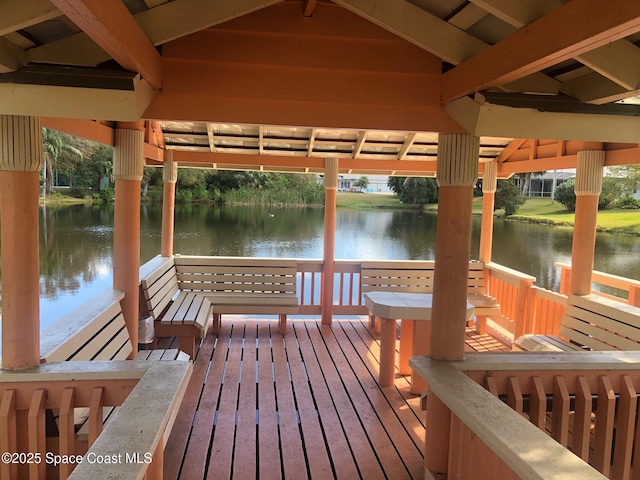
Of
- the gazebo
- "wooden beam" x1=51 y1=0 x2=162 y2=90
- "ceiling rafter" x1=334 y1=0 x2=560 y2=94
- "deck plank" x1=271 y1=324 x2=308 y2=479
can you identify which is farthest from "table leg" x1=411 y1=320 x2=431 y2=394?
"wooden beam" x1=51 y1=0 x2=162 y2=90

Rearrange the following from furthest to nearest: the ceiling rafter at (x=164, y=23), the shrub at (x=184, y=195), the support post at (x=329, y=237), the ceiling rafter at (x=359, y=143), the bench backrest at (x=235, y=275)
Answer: the shrub at (x=184, y=195) → the support post at (x=329, y=237) → the bench backrest at (x=235, y=275) → the ceiling rafter at (x=359, y=143) → the ceiling rafter at (x=164, y=23)

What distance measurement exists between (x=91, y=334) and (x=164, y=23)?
200 cm

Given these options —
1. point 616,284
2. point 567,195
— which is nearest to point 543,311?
point 616,284

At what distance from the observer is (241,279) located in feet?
19.6

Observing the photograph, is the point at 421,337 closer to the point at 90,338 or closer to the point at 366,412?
the point at 366,412

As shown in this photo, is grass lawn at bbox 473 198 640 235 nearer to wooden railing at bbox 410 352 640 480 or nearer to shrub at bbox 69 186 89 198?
wooden railing at bbox 410 352 640 480

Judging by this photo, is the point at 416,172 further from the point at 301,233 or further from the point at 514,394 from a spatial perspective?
the point at 301,233

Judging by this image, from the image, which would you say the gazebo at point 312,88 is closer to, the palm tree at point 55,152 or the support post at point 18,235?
the support post at point 18,235

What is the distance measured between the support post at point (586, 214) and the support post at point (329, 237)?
2.82 m

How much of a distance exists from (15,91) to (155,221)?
626 inches

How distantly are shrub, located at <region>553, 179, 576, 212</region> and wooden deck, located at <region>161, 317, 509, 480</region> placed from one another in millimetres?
14098

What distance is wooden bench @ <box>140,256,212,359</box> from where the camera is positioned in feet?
14.4

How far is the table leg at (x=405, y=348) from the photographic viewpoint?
442cm

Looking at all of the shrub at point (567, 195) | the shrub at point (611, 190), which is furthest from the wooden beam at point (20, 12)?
the shrub at point (567, 195)
